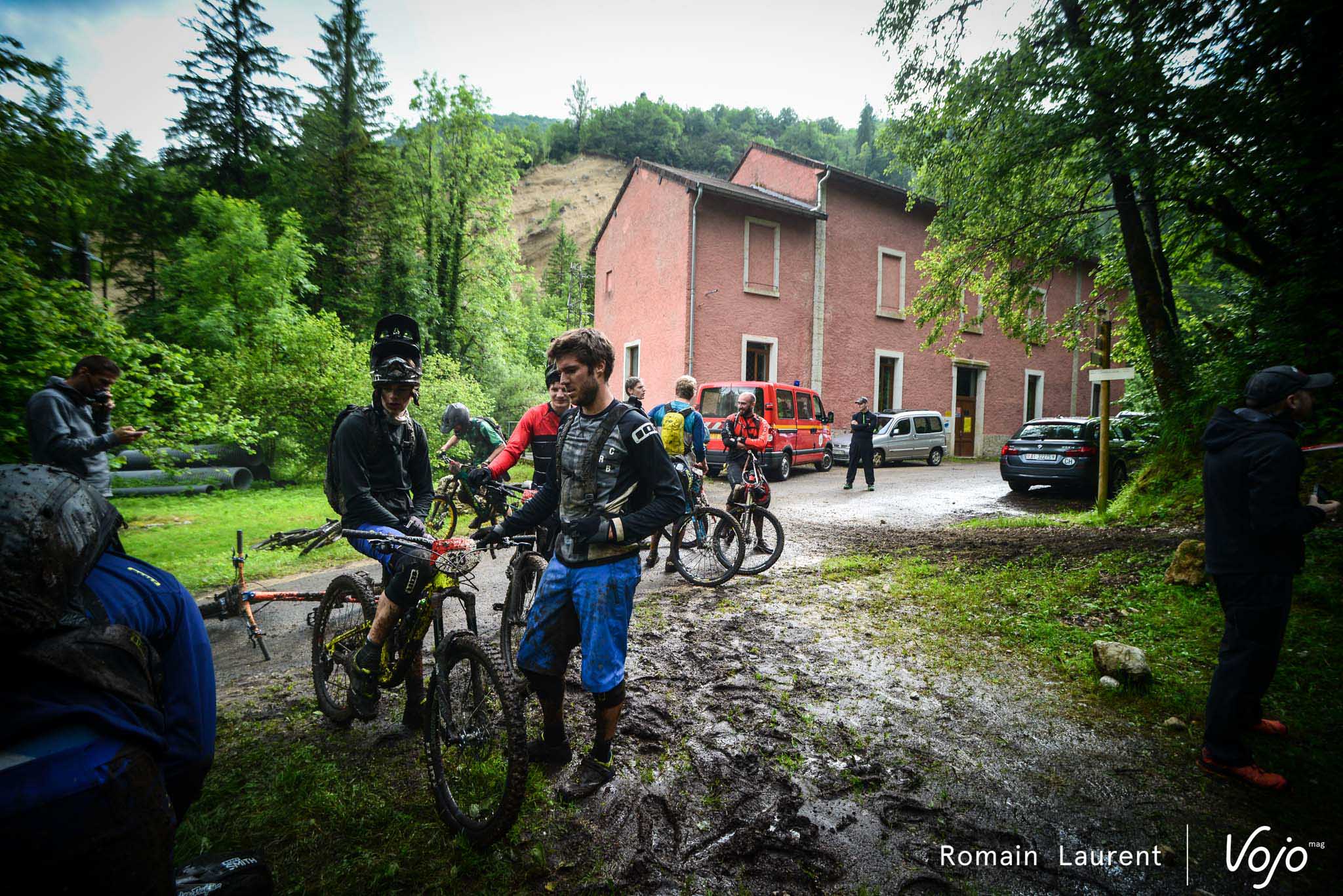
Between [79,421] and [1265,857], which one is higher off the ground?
[79,421]

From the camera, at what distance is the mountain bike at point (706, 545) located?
6109mm

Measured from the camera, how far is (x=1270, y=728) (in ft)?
10.3

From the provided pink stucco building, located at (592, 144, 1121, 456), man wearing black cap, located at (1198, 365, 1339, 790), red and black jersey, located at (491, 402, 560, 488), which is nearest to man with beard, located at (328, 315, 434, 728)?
red and black jersey, located at (491, 402, 560, 488)

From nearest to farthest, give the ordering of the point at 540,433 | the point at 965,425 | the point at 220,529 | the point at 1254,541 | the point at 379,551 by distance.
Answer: the point at 1254,541
the point at 379,551
the point at 540,433
the point at 220,529
the point at 965,425

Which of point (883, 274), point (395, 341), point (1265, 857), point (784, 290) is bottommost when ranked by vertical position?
point (1265, 857)

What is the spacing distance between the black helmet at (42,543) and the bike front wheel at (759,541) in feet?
18.6

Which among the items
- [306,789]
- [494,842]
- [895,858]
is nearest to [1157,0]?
[895,858]

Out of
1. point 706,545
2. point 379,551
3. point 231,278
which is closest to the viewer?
point 379,551

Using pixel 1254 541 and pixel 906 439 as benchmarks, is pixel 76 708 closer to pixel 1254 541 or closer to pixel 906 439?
pixel 1254 541

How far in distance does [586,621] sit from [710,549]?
12.7 ft

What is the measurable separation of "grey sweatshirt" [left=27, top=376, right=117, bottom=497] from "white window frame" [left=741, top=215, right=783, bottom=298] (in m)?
18.2

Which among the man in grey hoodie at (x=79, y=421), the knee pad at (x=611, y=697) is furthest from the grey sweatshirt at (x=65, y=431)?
the knee pad at (x=611, y=697)

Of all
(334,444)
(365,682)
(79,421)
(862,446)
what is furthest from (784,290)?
(365,682)

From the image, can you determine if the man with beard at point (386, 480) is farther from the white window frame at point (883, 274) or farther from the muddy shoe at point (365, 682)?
the white window frame at point (883, 274)
